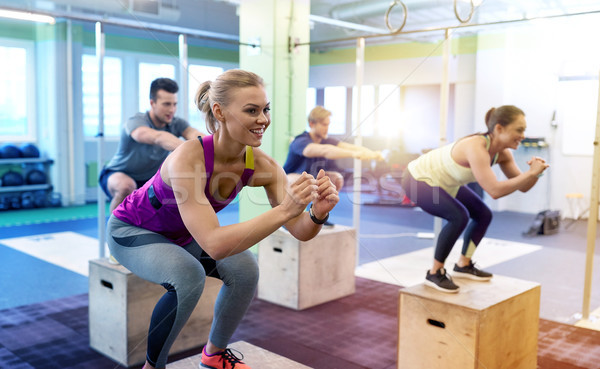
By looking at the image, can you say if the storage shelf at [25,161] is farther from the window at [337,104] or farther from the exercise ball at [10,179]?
the window at [337,104]

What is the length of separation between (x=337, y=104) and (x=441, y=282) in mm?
8614

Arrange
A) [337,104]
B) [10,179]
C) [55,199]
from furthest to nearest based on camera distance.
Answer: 1. [337,104]
2. [55,199]
3. [10,179]

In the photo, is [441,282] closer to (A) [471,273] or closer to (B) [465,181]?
(A) [471,273]

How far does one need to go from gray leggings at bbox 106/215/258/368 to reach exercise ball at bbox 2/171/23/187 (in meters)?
6.13

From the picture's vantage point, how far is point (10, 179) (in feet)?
23.1

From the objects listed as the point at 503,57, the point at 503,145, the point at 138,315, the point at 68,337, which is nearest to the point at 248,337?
the point at 138,315

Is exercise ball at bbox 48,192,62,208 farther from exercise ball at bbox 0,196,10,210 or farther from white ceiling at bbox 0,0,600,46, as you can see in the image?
white ceiling at bbox 0,0,600,46

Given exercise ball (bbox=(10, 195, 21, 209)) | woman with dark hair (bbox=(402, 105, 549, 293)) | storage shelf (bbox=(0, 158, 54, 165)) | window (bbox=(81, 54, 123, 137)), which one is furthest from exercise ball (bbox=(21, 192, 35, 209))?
woman with dark hair (bbox=(402, 105, 549, 293))

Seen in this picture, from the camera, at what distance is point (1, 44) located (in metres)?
7.16

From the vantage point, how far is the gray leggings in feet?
5.21

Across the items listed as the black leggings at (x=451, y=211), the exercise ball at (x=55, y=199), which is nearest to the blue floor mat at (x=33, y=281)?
the black leggings at (x=451, y=211)

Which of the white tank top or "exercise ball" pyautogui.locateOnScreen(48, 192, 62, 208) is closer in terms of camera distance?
the white tank top

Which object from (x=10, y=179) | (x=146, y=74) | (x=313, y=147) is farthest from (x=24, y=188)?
(x=313, y=147)

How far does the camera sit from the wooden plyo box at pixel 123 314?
243 centimetres
